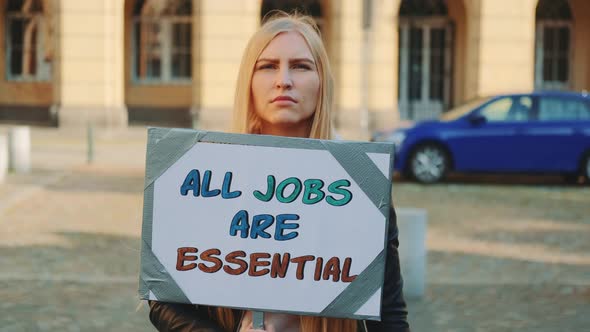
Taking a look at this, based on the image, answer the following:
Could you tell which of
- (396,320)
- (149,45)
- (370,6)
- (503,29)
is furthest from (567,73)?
(396,320)

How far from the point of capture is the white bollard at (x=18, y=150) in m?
16.4

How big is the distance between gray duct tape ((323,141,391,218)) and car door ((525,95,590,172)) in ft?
45.6

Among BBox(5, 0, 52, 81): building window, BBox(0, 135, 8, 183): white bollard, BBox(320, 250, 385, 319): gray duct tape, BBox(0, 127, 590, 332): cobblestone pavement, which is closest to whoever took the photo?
BBox(320, 250, 385, 319): gray duct tape

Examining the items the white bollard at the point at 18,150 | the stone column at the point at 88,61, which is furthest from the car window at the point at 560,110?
the stone column at the point at 88,61

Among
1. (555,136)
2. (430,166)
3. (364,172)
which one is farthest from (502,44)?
(364,172)

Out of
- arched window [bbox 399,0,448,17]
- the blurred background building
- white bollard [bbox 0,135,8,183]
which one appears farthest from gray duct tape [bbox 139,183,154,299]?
arched window [bbox 399,0,448,17]

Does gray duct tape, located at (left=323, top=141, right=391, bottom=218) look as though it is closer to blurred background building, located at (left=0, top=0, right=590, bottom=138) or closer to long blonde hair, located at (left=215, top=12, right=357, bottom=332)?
long blonde hair, located at (left=215, top=12, right=357, bottom=332)

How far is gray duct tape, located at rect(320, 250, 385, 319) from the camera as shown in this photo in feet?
8.15

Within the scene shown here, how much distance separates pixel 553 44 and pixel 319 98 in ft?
85.6

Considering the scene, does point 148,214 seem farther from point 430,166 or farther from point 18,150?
point 18,150

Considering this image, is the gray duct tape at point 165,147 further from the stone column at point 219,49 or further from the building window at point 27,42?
the building window at point 27,42

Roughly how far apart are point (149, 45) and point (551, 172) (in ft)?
48.8

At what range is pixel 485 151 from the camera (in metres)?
16.0

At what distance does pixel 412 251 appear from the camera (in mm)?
7621
